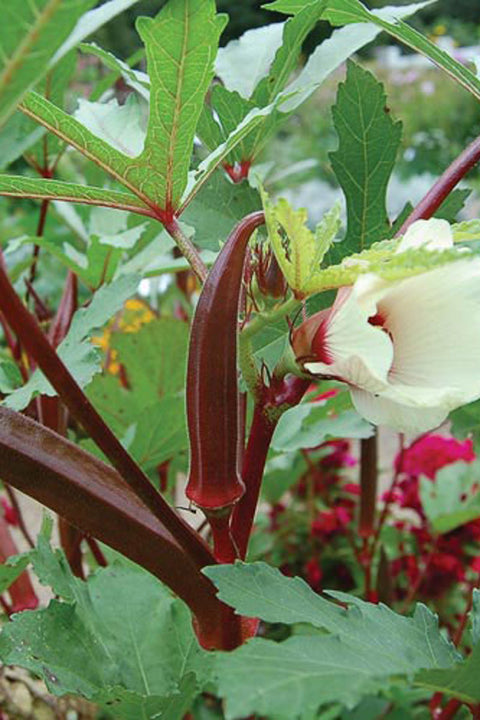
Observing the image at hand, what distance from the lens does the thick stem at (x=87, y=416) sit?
34 cm

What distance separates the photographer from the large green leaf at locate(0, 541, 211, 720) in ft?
1.36

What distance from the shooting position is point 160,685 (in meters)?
0.49

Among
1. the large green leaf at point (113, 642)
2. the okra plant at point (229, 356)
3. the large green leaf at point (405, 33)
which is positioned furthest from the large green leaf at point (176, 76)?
the large green leaf at point (113, 642)

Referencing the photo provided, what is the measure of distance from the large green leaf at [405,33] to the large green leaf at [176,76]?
0.34 ft

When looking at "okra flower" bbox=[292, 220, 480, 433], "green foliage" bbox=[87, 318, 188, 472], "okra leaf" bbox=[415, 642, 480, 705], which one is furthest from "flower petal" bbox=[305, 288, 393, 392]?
"green foliage" bbox=[87, 318, 188, 472]

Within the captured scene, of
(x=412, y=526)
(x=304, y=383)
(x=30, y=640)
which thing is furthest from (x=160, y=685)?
(x=412, y=526)

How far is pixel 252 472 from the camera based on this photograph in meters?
0.41

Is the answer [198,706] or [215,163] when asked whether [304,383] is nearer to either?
[215,163]

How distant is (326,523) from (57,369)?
92 cm

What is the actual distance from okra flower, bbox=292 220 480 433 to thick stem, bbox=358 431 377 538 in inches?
16.4

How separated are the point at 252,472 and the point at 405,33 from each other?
0.77 feet

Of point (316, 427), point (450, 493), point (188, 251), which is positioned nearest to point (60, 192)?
point (188, 251)

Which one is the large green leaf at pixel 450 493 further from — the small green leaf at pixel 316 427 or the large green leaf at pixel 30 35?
the large green leaf at pixel 30 35

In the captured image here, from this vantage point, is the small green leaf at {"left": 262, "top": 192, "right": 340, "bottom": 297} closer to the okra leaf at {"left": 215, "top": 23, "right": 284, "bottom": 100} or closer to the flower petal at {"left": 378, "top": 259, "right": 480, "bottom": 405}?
the flower petal at {"left": 378, "top": 259, "right": 480, "bottom": 405}
